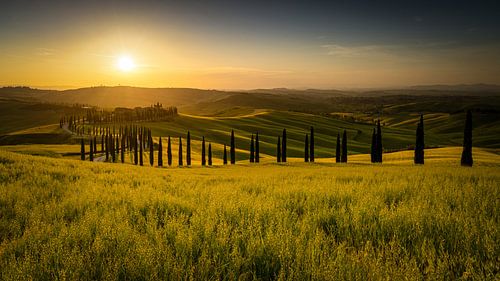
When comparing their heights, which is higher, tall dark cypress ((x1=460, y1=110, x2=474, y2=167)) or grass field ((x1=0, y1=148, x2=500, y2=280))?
grass field ((x1=0, y1=148, x2=500, y2=280))

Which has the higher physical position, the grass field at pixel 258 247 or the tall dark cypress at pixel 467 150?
the grass field at pixel 258 247

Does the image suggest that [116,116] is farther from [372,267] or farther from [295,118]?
[372,267]

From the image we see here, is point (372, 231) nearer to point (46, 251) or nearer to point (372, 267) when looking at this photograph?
point (372, 267)

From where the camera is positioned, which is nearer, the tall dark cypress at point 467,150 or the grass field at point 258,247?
the grass field at point 258,247

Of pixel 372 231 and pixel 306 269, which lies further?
pixel 372 231

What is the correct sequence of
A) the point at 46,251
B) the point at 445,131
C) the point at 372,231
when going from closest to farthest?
the point at 46,251
the point at 372,231
the point at 445,131

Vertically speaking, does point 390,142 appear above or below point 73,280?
below

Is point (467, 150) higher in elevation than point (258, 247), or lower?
lower

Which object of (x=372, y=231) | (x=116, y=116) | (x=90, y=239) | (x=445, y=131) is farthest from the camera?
(x=445, y=131)

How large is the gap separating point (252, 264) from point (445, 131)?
220 meters

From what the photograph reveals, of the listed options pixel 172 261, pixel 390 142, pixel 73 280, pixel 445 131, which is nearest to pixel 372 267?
pixel 172 261

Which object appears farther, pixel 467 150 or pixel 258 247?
pixel 467 150

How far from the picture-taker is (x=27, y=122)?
19412 cm

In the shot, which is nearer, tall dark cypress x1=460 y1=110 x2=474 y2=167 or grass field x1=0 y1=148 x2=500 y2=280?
grass field x1=0 y1=148 x2=500 y2=280
